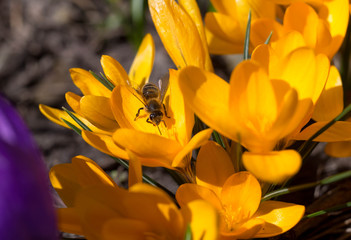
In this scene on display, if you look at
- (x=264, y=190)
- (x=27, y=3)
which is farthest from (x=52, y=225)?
(x=27, y=3)

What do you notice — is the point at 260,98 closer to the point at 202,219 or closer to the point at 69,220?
the point at 202,219

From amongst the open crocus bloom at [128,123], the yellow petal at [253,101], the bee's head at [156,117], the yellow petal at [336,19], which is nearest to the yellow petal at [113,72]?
the open crocus bloom at [128,123]

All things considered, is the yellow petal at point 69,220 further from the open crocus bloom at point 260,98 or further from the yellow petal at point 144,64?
the yellow petal at point 144,64

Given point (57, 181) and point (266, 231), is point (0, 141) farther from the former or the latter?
point (266, 231)

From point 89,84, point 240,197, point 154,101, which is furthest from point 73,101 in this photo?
point 240,197

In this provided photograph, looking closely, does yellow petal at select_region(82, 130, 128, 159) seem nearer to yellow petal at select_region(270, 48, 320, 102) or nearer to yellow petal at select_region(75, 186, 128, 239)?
yellow petal at select_region(75, 186, 128, 239)

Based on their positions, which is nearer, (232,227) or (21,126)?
(21,126)

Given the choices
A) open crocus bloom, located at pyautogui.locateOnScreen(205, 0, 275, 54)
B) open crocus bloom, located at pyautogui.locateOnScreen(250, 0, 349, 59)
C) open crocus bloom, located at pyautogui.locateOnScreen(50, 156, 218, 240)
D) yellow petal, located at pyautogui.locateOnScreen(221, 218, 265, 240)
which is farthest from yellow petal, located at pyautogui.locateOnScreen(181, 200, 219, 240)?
open crocus bloom, located at pyautogui.locateOnScreen(205, 0, 275, 54)
